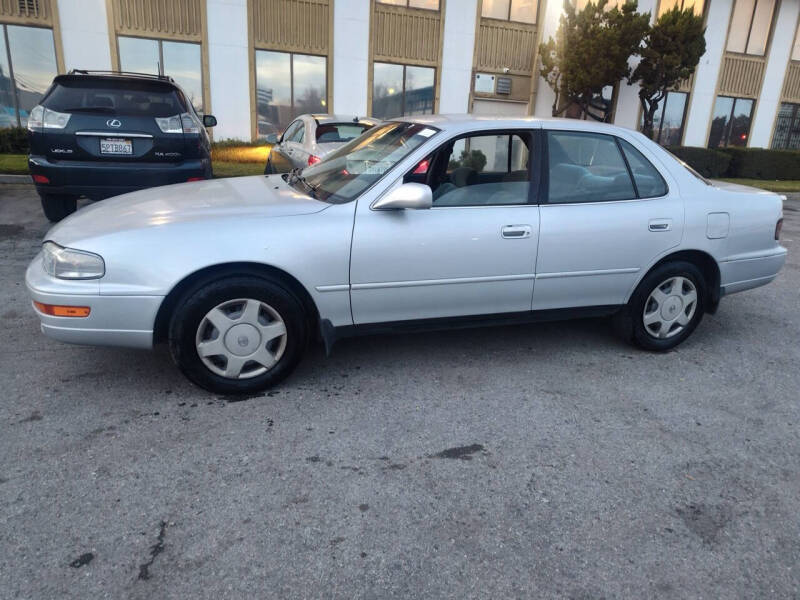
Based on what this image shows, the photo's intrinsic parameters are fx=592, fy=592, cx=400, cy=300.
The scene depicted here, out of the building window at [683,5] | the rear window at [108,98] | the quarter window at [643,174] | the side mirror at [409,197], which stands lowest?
the side mirror at [409,197]

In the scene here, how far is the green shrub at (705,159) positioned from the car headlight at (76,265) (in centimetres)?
1848

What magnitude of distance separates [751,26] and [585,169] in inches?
831

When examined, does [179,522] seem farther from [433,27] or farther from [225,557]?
[433,27]

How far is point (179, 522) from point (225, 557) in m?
0.29

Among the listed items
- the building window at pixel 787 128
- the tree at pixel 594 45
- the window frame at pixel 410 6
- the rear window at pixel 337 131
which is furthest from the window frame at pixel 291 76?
the building window at pixel 787 128

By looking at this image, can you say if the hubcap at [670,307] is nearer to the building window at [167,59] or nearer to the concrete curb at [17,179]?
the concrete curb at [17,179]

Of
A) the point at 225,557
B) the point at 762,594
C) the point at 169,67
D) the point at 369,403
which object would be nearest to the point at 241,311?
the point at 369,403

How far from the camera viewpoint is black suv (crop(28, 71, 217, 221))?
6055 millimetres

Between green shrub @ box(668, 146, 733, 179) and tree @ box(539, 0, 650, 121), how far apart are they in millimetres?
3201

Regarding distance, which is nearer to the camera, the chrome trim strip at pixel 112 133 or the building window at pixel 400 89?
the chrome trim strip at pixel 112 133

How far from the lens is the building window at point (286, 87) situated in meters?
16.2

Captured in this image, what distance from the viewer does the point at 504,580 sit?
82.2 inches

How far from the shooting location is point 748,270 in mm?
4293

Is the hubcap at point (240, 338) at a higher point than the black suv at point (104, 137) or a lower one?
lower
